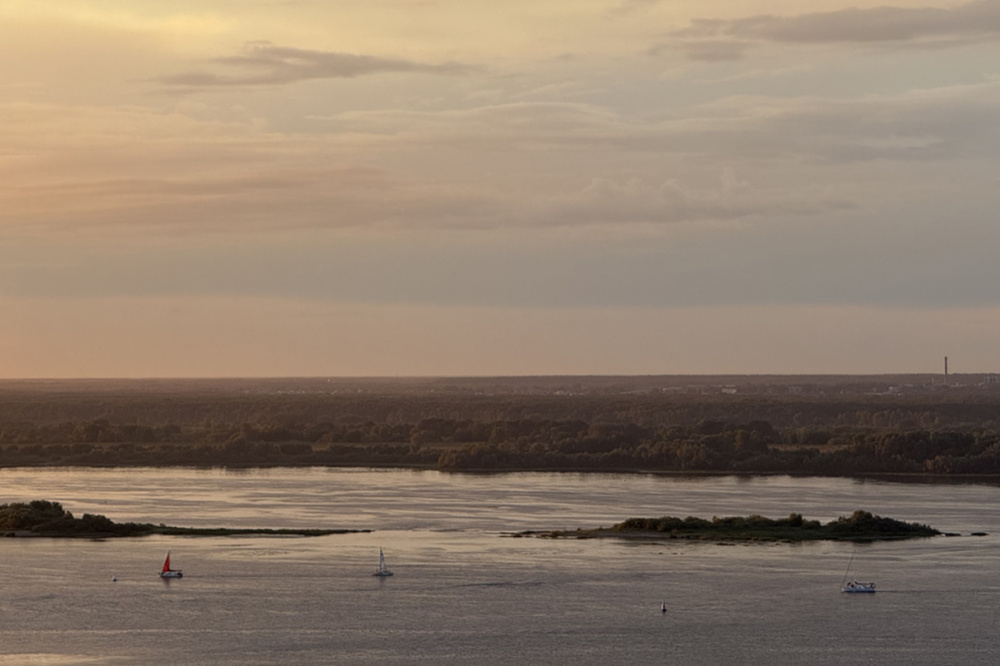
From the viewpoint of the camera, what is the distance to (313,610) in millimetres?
57688

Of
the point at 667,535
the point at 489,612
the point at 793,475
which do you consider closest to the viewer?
the point at 489,612

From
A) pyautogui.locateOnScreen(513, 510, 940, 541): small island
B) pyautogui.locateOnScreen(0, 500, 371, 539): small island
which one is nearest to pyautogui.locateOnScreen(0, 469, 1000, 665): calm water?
pyautogui.locateOnScreen(0, 500, 371, 539): small island

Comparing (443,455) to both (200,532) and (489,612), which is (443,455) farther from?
(489,612)

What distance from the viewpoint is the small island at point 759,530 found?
7688 centimetres

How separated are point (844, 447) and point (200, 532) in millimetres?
70577

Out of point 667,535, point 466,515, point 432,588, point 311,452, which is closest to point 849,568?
point 667,535

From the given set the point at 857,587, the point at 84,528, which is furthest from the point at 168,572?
the point at 857,587

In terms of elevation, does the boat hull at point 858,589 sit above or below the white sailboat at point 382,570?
below

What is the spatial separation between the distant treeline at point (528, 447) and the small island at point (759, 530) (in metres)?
40.9

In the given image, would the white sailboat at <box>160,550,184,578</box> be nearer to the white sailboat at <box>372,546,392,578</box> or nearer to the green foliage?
the white sailboat at <box>372,546,392,578</box>

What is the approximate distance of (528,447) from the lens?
135000mm

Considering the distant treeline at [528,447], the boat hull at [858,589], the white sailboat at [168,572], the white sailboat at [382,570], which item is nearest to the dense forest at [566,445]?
the distant treeline at [528,447]

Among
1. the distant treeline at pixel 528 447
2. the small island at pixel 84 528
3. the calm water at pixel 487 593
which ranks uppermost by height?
the distant treeline at pixel 528 447

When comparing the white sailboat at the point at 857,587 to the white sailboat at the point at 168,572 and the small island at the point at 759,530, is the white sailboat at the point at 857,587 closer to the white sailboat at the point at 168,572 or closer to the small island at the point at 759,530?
the small island at the point at 759,530
